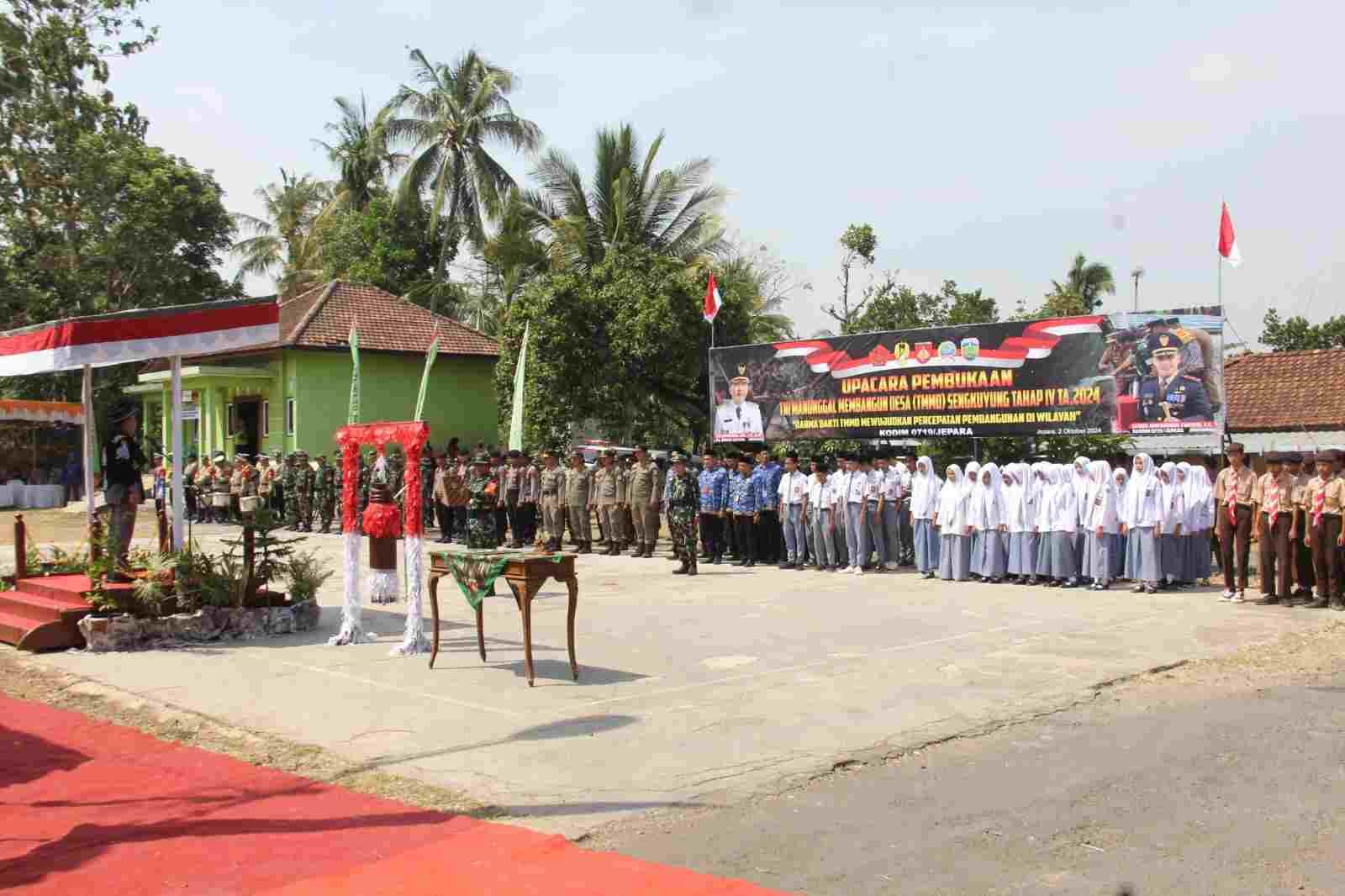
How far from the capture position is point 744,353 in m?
20.4

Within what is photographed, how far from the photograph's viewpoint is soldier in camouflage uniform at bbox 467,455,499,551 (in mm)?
19156

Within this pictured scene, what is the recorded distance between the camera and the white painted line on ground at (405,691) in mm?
8211

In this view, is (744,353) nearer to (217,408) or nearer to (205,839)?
(205,839)

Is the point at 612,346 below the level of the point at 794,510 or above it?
above

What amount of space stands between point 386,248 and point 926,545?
2822 cm

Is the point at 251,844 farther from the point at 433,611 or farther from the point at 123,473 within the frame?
the point at 123,473

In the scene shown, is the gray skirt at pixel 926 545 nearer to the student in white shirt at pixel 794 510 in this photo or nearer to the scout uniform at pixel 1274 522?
the student in white shirt at pixel 794 510

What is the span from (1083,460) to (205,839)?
12717mm

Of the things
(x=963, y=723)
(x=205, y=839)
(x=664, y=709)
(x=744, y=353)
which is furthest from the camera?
(x=744, y=353)

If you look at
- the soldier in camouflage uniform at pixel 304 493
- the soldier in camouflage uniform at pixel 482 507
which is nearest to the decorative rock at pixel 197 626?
the soldier in camouflage uniform at pixel 482 507

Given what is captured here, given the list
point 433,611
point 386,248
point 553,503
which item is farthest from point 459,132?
point 433,611

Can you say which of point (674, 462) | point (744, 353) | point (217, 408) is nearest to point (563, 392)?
point (744, 353)

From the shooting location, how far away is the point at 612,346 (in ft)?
86.3

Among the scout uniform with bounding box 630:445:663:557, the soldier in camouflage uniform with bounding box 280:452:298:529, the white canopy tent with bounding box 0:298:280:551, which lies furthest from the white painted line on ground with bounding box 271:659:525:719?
the soldier in camouflage uniform with bounding box 280:452:298:529
